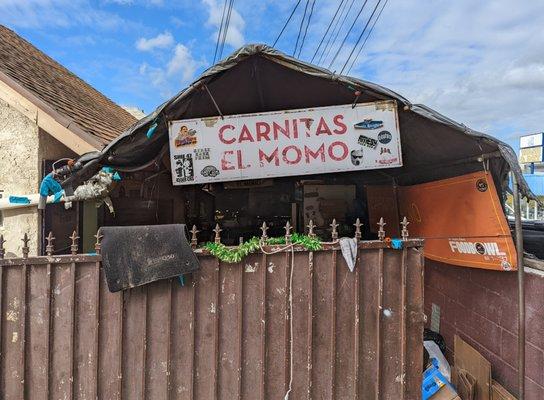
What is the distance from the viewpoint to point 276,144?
299 centimetres

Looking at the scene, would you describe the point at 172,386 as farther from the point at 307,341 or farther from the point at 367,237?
the point at 367,237

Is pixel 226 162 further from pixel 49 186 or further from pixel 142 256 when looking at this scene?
pixel 49 186

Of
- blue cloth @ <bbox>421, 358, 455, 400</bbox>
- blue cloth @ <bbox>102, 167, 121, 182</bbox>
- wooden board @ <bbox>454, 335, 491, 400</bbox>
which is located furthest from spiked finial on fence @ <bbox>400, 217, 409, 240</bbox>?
blue cloth @ <bbox>102, 167, 121, 182</bbox>

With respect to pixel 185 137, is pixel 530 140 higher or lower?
higher

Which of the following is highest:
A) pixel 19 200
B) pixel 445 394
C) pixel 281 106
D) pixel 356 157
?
pixel 281 106

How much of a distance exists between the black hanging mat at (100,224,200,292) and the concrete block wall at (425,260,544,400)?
320cm

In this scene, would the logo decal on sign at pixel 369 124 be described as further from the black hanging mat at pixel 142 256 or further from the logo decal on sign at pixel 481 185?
the black hanging mat at pixel 142 256

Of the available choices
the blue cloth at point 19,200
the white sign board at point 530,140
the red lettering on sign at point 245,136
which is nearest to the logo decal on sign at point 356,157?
the red lettering on sign at point 245,136

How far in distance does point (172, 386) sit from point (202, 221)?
4159 mm

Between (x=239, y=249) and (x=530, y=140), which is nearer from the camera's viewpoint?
(x=239, y=249)

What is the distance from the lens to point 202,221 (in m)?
6.76

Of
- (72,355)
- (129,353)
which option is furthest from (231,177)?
(72,355)

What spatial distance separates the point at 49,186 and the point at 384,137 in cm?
302

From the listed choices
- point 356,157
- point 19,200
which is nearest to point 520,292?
point 356,157
